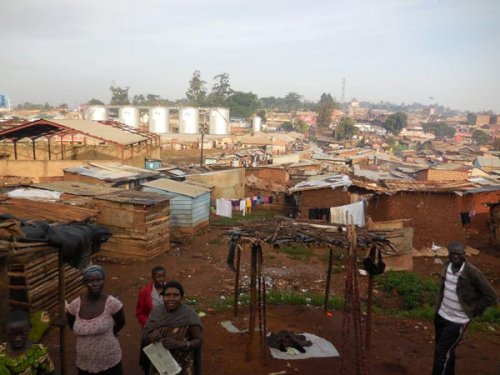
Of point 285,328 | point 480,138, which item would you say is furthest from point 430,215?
point 480,138

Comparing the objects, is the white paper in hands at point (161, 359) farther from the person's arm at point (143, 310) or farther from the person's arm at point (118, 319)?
the person's arm at point (143, 310)

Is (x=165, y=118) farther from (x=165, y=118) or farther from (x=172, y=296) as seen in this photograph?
(x=172, y=296)

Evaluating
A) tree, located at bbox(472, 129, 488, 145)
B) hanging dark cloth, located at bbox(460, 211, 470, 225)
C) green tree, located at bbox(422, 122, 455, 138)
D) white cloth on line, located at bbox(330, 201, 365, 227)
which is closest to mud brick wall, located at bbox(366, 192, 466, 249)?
white cloth on line, located at bbox(330, 201, 365, 227)

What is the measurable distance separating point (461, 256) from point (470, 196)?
12.0 metres

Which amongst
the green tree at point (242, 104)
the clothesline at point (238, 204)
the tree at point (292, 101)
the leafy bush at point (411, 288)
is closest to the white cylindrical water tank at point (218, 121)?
the green tree at point (242, 104)

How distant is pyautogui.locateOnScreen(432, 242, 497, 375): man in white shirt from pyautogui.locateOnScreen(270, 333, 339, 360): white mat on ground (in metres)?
1.83

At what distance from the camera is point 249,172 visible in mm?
25375

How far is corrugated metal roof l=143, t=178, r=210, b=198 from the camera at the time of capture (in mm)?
15047

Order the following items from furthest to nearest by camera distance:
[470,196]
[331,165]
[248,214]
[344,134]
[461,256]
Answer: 1. [344,134]
2. [331,165]
3. [248,214]
4. [470,196]
5. [461,256]

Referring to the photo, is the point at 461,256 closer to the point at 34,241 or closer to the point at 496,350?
the point at 496,350

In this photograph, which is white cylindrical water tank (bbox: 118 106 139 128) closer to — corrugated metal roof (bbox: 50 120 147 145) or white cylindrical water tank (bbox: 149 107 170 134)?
white cylindrical water tank (bbox: 149 107 170 134)

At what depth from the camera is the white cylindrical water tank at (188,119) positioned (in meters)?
57.9

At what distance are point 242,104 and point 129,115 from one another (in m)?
32.9

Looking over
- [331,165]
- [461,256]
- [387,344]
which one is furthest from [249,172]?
[461,256]
